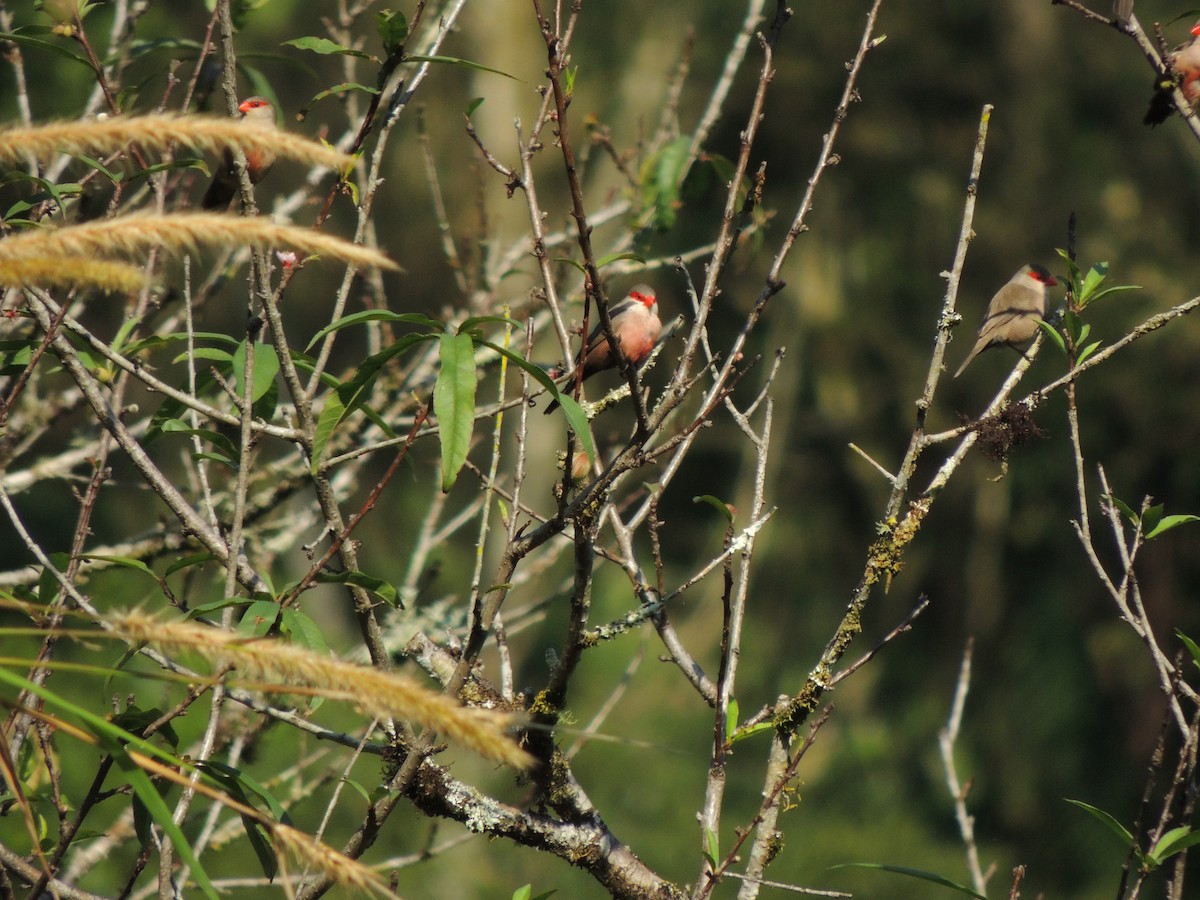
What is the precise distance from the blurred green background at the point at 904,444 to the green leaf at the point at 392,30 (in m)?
5.01

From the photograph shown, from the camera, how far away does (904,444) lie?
896 centimetres

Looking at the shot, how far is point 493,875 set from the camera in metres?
9.88

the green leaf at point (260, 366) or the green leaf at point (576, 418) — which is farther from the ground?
the green leaf at point (576, 418)

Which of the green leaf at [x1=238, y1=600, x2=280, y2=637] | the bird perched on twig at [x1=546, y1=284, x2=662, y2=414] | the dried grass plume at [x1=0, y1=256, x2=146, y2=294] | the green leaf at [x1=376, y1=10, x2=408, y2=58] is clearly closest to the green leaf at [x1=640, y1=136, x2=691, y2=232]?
the bird perched on twig at [x1=546, y1=284, x2=662, y2=414]

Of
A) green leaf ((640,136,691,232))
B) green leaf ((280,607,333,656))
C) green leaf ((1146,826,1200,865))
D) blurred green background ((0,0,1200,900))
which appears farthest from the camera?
blurred green background ((0,0,1200,900))

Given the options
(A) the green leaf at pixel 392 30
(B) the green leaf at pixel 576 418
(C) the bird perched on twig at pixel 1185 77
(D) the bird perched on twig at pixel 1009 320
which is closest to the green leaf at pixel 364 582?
(B) the green leaf at pixel 576 418

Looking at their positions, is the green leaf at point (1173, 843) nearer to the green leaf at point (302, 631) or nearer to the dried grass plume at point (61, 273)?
the green leaf at point (302, 631)

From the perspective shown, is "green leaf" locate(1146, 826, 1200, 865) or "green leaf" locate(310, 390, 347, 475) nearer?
"green leaf" locate(310, 390, 347, 475)

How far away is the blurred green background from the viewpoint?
24.0 ft

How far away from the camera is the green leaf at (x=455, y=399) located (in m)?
1.70

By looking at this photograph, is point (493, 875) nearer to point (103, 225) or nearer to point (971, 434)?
point (971, 434)

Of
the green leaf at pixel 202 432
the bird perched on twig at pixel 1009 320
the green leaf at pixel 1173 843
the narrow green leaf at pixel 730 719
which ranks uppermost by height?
the green leaf at pixel 202 432

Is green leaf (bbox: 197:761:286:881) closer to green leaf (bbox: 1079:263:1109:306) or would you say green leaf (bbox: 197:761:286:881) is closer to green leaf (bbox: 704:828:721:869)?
green leaf (bbox: 704:828:721:869)

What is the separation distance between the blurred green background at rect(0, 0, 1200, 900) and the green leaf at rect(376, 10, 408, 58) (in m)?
5.01
